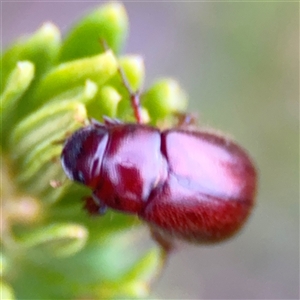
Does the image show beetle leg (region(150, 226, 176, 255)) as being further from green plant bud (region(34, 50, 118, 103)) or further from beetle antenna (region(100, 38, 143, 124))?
green plant bud (region(34, 50, 118, 103))

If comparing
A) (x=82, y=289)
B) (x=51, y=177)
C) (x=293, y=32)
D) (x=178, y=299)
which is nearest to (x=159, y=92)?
(x=51, y=177)

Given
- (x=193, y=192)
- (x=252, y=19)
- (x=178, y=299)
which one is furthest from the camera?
(x=252, y=19)

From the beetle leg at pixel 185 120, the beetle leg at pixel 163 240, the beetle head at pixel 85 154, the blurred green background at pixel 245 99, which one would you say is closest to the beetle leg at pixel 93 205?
the beetle head at pixel 85 154

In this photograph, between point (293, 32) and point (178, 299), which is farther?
point (293, 32)

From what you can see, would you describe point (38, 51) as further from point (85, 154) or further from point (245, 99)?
point (245, 99)

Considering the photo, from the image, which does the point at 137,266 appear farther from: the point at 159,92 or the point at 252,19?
the point at 252,19

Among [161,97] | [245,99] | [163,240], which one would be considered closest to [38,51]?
Answer: [161,97]
